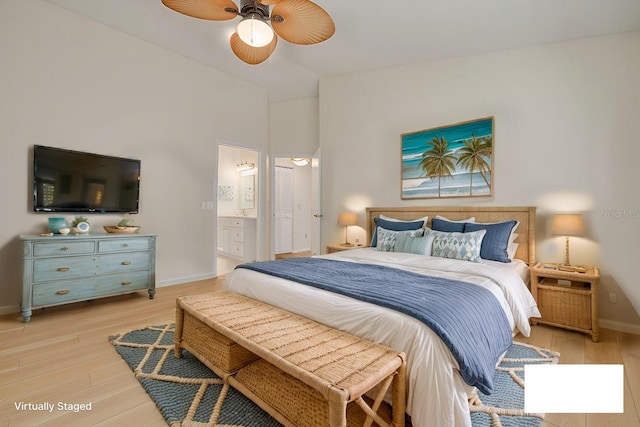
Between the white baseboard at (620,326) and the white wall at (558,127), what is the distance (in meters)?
0.04

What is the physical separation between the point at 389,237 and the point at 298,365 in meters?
2.41

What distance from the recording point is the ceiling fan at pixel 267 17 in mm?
2191

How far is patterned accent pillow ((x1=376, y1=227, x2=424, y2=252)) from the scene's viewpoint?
3.41 m

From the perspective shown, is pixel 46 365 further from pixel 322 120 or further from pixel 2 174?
pixel 322 120

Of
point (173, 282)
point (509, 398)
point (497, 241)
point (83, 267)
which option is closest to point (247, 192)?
point (173, 282)

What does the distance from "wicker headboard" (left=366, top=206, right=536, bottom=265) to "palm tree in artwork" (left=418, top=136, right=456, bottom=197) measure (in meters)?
0.40

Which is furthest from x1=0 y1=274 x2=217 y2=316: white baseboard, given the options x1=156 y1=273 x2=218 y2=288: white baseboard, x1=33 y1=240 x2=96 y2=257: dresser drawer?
x1=33 y1=240 x2=96 y2=257: dresser drawer

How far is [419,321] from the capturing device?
4.75 ft

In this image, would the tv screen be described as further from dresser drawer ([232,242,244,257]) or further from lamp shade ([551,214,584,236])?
lamp shade ([551,214,584,236])

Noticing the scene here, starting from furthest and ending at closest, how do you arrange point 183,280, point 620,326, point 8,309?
point 183,280 < point 8,309 < point 620,326

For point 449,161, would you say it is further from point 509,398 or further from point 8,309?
point 8,309

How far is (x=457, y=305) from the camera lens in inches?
63.9

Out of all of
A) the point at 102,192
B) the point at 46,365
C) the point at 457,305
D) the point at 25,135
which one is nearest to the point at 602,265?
the point at 457,305

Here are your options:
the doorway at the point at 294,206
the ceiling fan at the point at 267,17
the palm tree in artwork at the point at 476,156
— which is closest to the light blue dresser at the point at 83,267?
the ceiling fan at the point at 267,17
